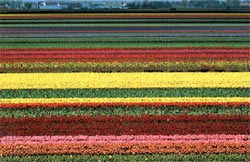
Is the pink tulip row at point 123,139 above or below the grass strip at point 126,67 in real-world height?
above

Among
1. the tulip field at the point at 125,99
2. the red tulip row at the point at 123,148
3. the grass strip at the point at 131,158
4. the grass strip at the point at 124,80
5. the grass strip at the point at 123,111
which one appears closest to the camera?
the grass strip at the point at 131,158

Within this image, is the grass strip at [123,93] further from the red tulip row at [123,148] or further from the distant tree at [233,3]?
the distant tree at [233,3]

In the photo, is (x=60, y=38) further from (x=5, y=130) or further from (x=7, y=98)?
(x=5, y=130)

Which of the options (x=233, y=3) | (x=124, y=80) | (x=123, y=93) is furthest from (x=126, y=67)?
(x=233, y=3)

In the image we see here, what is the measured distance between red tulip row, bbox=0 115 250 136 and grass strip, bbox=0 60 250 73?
19.4 ft

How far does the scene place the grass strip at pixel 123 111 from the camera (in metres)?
11.2

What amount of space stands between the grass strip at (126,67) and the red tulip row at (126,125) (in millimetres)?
5902

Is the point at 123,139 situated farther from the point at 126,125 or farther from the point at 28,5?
the point at 28,5

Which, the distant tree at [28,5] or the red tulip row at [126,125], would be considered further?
the distant tree at [28,5]

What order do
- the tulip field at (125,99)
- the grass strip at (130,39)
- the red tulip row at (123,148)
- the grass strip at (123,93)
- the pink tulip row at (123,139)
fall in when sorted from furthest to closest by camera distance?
the grass strip at (130,39) < the grass strip at (123,93) < the pink tulip row at (123,139) < the tulip field at (125,99) < the red tulip row at (123,148)

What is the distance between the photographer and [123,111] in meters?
11.4

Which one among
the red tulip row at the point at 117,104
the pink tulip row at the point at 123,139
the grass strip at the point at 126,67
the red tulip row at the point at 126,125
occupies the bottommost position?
the grass strip at the point at 126,67

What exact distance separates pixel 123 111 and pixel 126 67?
5.78 meters

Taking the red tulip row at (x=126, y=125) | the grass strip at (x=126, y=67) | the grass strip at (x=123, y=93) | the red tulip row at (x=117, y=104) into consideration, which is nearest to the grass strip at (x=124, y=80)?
the grass strip at (x=123, y=93)
